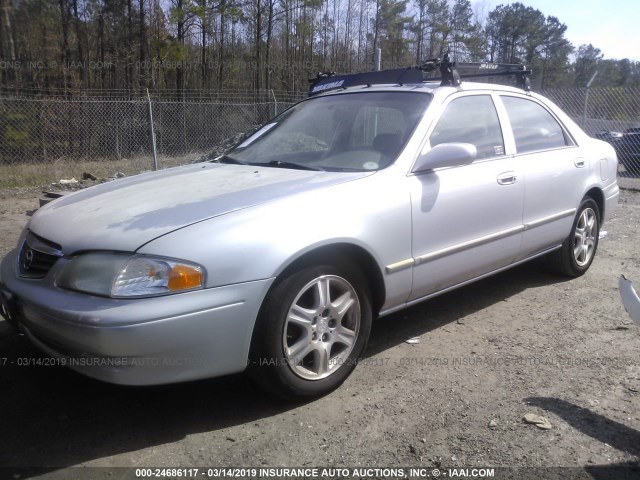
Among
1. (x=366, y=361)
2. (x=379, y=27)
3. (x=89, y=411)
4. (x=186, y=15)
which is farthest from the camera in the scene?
(x=379, y=27)

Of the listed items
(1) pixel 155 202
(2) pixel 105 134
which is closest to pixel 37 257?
(1) pixel 155 202

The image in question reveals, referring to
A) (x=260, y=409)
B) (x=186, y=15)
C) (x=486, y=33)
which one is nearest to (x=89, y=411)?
(x=260, y=409)

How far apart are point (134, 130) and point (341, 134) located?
12.1 metres

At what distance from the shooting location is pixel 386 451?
8.04 ft

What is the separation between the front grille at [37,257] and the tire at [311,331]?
1043 millimetres

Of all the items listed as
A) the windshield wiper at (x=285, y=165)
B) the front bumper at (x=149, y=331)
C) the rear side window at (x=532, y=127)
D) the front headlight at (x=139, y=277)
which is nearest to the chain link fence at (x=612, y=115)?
the rear side window at (x=532, y=127)

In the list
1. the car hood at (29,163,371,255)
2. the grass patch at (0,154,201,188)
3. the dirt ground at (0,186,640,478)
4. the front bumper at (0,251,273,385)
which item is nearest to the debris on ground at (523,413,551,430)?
the dirt ground at (0,186,640,478)

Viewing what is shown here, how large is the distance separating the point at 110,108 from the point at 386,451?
14.8 metres

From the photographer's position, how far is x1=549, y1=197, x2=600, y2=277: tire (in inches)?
187

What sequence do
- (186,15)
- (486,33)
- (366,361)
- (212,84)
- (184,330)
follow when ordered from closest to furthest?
(184,330)
(366,361)
(186,15)
(212,84)
(486,33)

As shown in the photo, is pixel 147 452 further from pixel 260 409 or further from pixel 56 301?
pixel 56 301

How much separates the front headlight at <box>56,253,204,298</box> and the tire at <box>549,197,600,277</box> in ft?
11.6

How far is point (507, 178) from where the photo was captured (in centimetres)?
387

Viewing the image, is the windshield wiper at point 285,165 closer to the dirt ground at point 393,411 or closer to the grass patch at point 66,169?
the dirt ground at point 393,411
